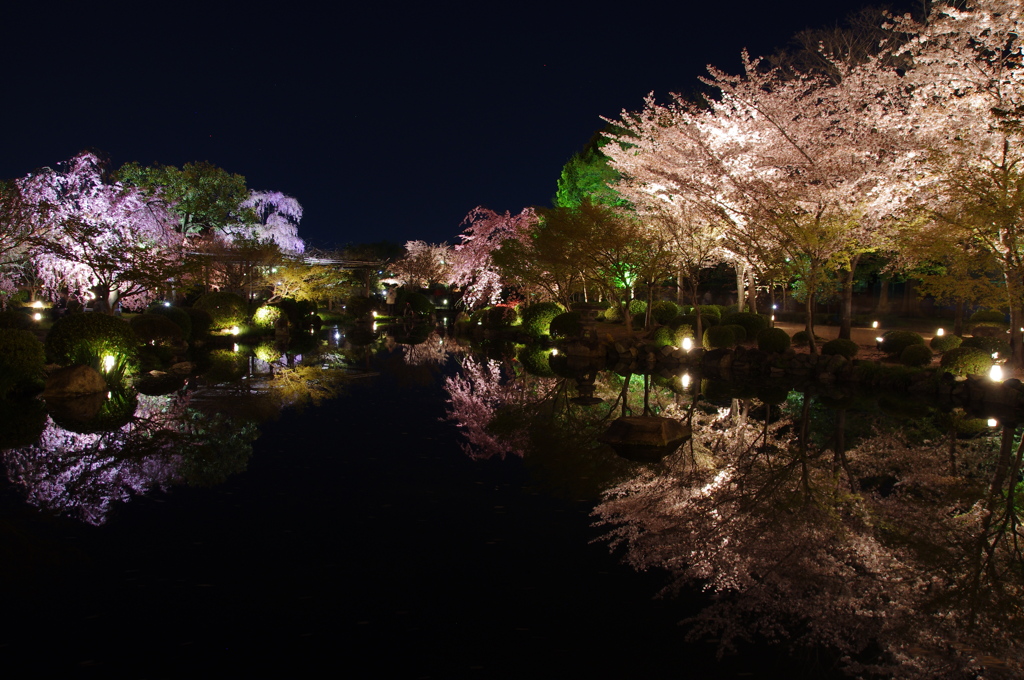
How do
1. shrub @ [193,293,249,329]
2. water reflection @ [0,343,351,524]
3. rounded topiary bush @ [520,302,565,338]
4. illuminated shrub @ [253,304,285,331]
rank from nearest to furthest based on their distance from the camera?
water reflection @ [0,343,351,524] < shrub @ [193,293,249,329] < rounded topiary bush @ [520,302,565,338] < illuminated shrub @ [253,304,285,331]

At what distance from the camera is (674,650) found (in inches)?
158

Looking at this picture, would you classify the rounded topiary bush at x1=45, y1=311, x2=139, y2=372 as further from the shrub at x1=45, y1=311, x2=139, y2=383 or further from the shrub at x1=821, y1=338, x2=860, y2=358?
the shrub at x1=821, y1=338, x2=860, y2=358

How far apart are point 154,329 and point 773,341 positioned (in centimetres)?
1754

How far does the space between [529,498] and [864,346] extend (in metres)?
16.9

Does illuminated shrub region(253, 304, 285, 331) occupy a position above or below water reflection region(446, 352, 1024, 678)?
above

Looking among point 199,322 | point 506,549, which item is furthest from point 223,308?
point 506,549

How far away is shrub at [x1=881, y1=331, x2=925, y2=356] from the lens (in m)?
17.4

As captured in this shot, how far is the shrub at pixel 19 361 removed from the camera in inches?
469

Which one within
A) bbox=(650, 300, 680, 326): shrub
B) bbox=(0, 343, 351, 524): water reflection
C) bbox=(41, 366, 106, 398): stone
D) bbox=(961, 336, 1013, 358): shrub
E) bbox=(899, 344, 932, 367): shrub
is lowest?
bbox=(0, 343, 351, 524): water reflection

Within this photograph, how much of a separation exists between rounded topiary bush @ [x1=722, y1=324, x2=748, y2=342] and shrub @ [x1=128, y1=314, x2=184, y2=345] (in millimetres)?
16560

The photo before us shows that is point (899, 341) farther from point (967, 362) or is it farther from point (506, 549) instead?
point (506, 549)

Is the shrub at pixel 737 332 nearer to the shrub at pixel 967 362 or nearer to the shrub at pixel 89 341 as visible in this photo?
the shrub at pixel 967 362

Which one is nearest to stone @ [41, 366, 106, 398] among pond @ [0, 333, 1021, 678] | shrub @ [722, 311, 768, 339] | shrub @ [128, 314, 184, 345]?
pond @ [0, 333, 1021, 678]

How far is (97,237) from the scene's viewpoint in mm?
21250
